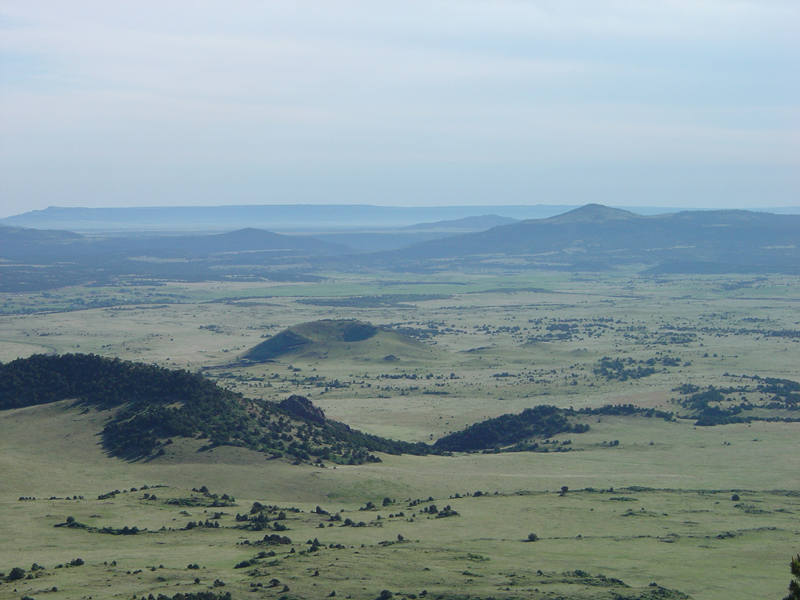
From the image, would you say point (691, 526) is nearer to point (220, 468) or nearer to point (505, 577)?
point (505, 577)

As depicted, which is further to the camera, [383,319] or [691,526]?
[383,319]

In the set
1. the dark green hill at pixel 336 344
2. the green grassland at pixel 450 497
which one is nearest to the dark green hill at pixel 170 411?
the green grassland at pixel 450 497

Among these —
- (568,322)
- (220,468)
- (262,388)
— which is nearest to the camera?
(220,468)

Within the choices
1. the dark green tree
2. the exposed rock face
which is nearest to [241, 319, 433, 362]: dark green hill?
the exposed rock face

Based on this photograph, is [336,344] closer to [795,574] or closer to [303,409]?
[303,409]

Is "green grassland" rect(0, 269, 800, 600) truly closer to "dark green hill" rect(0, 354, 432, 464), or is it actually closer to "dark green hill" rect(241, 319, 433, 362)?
"dark green hill" rect(0, 354, 432, 464)

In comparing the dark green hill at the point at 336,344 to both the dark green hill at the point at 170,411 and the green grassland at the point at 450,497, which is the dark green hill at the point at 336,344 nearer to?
the green grassland at the point at 450,497

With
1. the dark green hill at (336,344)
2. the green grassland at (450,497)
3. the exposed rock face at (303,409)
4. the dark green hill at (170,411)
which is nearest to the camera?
the green grassland at (450,497)

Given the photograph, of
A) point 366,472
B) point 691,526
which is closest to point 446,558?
point 691,526
